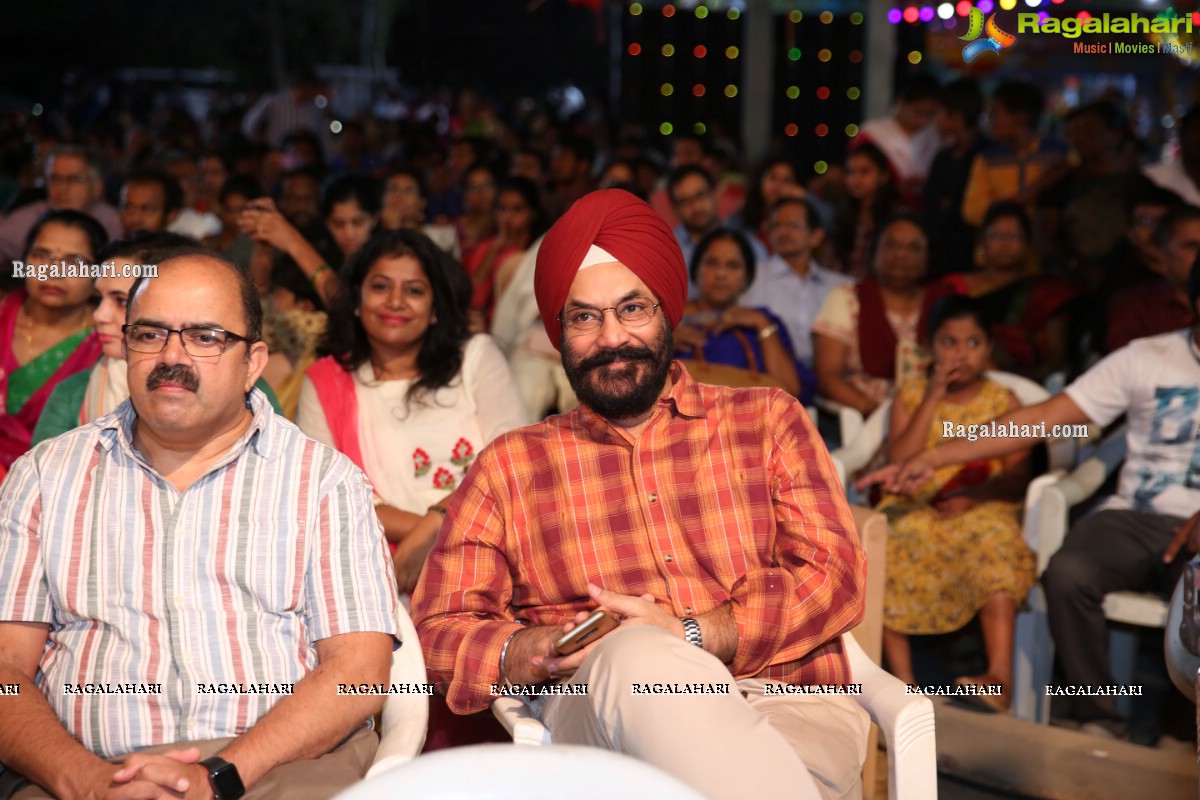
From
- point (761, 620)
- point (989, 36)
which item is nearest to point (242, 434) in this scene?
point (761, 620)

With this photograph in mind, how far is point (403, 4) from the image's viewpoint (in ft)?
59.8

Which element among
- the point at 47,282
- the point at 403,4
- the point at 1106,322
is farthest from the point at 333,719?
the point at 403,4

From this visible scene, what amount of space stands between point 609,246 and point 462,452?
3.70ft

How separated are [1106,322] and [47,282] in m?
3.48

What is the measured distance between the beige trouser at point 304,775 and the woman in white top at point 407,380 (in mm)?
1096

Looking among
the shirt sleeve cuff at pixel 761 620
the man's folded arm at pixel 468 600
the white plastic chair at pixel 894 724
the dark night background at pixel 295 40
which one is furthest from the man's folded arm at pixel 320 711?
the dark night background at pixel 295 40

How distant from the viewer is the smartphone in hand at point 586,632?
211 centimetres

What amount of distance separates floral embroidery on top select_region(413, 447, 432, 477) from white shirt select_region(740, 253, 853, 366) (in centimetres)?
229

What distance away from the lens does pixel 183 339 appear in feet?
7.09

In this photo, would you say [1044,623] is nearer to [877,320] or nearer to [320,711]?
[877,320]

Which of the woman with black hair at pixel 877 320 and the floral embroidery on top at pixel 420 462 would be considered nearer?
the floral embroidery on top at pixel 420 462

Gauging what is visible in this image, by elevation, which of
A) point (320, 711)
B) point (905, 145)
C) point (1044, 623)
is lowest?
point (1044, 623)

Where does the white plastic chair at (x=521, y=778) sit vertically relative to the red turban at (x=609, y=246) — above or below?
below

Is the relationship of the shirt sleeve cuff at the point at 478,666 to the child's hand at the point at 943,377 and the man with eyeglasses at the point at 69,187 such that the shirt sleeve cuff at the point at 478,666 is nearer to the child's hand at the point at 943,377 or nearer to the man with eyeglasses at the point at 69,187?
the child's hand at the point at 943,377
